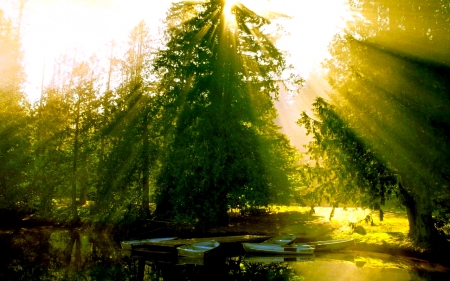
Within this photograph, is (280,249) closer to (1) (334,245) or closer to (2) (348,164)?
(1) (334,245)

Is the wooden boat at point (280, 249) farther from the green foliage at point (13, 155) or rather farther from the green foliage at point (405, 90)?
the green foliage at point (13, 155)

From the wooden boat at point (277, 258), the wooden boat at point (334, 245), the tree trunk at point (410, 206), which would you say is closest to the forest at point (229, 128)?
the tree trunk at point (410, 206)

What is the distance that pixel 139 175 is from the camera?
2827 cm

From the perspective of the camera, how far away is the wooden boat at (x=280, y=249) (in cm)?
1969

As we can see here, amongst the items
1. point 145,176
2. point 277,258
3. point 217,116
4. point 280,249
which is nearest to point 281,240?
point 280,249

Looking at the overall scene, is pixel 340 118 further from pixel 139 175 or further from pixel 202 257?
pixel 139 175

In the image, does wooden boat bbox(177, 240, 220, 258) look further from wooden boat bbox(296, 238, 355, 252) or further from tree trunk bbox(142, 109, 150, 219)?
tree trunk bbox(142, 109, 150, 219)

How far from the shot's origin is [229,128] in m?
24.5

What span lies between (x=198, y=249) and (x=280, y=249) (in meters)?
4.53

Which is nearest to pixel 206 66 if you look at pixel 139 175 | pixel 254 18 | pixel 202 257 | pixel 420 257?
pixel 254 18

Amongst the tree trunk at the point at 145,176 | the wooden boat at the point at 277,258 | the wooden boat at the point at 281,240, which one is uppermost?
the tree trunk at the point at 145,176

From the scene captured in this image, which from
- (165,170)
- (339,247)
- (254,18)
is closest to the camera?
(339,247)

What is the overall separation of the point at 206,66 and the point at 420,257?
17.3 meters

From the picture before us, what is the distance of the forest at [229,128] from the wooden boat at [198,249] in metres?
4.47
